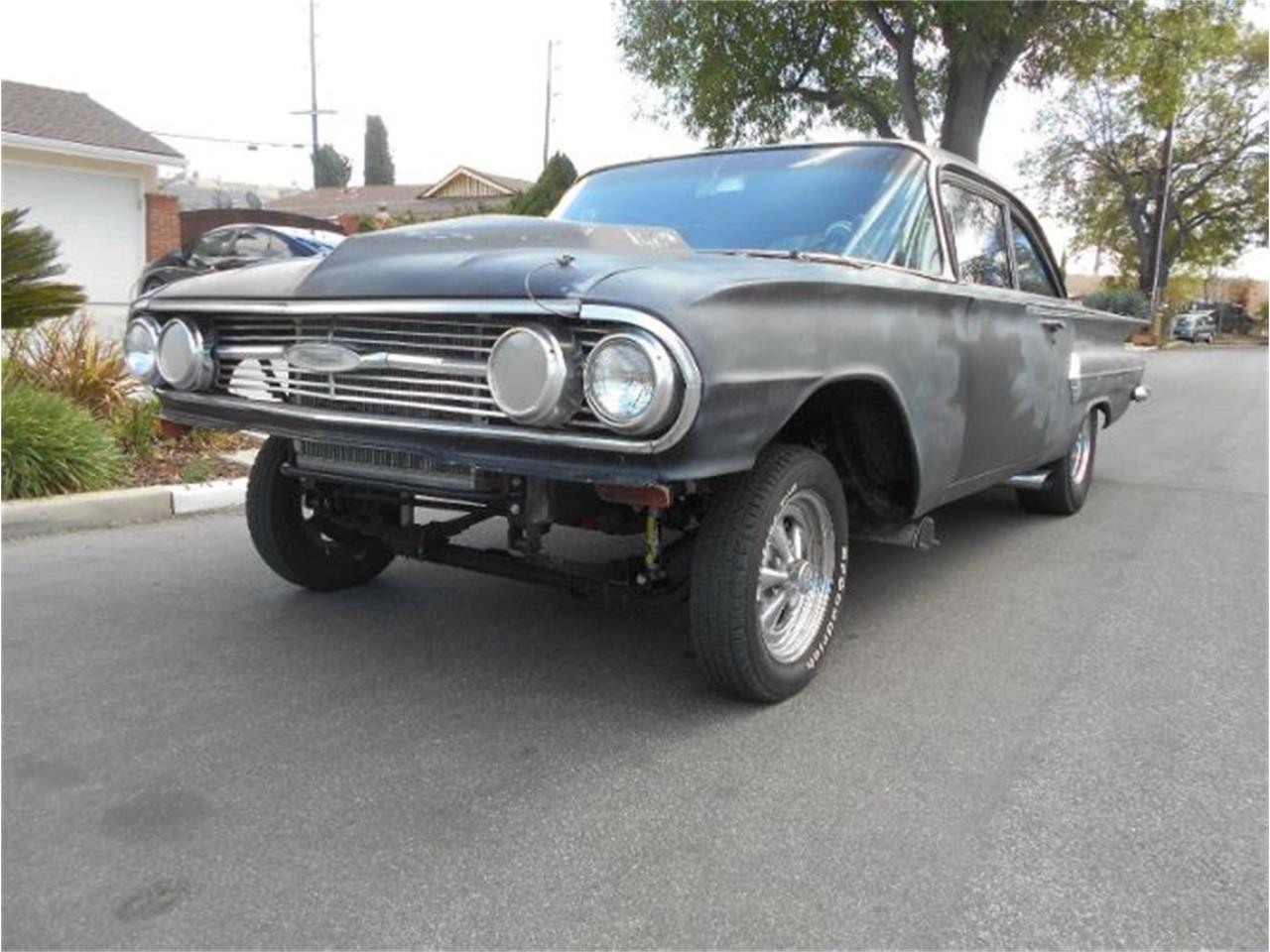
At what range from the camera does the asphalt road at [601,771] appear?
2.22 m

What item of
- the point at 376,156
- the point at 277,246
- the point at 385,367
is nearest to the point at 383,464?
the point at 385,367

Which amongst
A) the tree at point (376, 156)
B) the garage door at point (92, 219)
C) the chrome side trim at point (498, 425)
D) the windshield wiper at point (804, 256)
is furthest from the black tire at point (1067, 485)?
the tree at point (376, 156)

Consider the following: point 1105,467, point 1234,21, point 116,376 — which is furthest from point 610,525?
point 1234,21

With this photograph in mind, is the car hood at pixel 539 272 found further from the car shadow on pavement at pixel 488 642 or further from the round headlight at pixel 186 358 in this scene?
the car shadow on pavement at pixel 488 642

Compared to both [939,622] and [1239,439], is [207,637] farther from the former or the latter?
[1239,439]

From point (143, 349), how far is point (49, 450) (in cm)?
256

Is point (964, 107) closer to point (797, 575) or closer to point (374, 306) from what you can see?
point (797, 575)

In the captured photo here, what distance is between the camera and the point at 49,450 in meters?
5.71

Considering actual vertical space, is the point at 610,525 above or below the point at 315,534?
above

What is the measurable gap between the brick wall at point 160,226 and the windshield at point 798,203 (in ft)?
53.9

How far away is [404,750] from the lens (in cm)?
291

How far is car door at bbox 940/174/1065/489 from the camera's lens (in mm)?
4090

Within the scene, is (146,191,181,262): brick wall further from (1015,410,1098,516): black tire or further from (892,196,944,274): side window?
(892,196,944,274): side window

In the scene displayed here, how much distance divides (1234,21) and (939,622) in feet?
54.6
